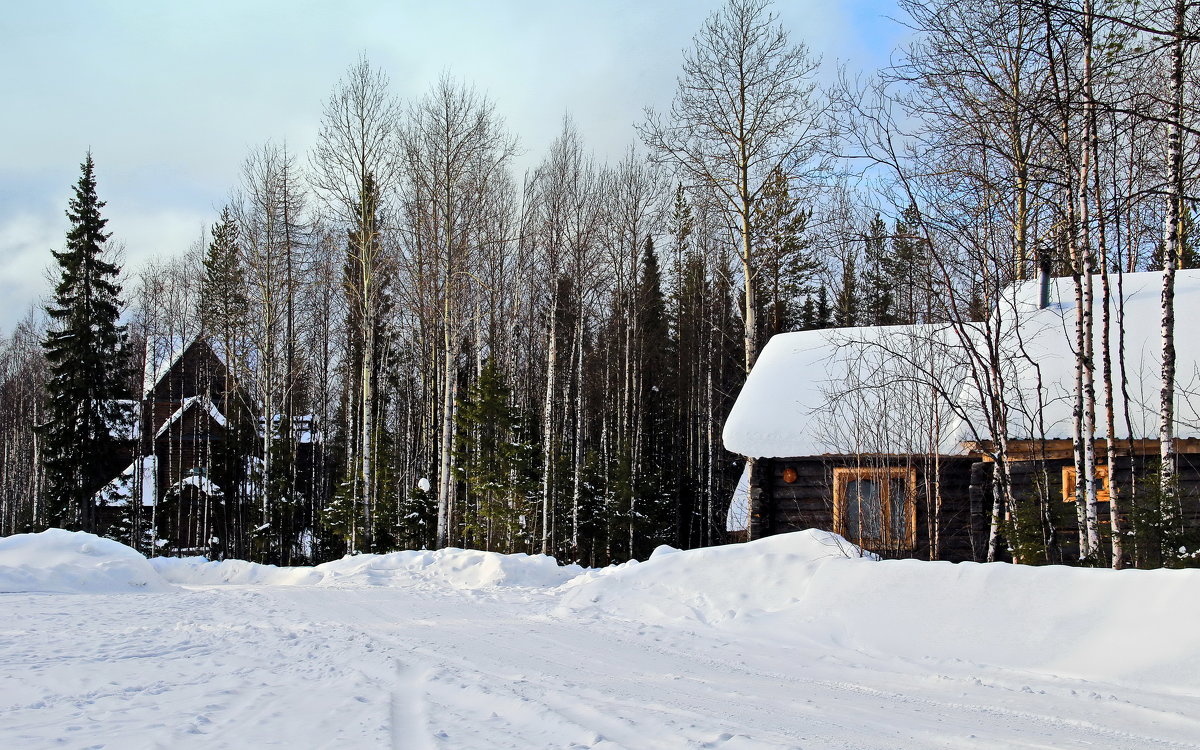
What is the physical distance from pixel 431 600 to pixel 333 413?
31313 mm

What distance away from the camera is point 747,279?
58.8 ft

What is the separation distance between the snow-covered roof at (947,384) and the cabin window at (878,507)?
497 millimetres

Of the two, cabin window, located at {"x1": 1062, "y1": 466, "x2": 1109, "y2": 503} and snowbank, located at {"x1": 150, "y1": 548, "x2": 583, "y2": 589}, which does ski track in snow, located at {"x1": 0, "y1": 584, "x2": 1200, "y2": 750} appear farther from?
cabin window, located at {"x1": 1062, "y1": 466, "x2": 1109, "y2": 503}

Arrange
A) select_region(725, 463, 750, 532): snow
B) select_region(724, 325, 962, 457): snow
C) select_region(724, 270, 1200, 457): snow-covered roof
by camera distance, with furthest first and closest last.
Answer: select_region(725, 463, 750, 532): snow → select_region(724, 325, 962, 457): snow → select_region(724, 270, 1200, 457): snow-covered roof

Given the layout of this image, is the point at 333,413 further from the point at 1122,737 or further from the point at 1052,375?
the point at 1122,737

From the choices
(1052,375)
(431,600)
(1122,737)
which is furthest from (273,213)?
(1122,737)

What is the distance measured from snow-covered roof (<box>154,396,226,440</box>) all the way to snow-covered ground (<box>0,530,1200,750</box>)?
2002 cm

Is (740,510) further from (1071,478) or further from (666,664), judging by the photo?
(666,664)

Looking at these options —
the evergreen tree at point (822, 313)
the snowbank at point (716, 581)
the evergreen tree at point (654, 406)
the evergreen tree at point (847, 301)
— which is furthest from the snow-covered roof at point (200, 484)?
the evergreen tree at point (822, 313)

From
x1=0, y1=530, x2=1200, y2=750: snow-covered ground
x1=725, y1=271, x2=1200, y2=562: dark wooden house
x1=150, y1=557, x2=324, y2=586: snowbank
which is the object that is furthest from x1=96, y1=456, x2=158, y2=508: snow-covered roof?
x1=725, y1=271, x2=1200, y2=562: dark wooden house

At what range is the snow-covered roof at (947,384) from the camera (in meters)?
11.2

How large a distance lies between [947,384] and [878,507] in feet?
7.52

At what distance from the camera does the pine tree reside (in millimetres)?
28750

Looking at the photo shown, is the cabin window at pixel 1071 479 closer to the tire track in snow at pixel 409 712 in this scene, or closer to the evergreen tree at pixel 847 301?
the tire track in snow at pixel 409 712
